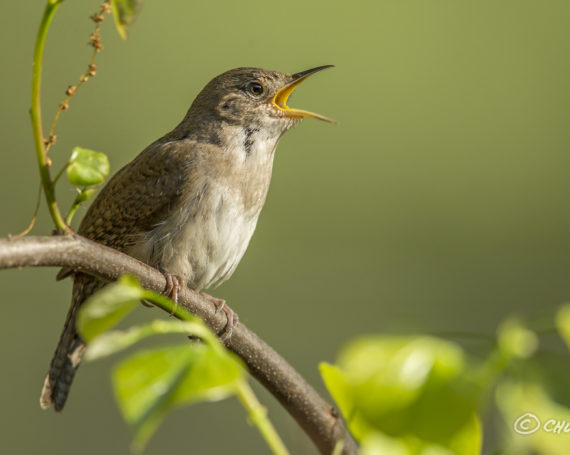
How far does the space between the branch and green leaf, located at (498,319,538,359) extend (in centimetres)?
36

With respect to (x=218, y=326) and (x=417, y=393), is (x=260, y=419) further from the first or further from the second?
(x=218, y=326)

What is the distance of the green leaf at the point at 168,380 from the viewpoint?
0.50m

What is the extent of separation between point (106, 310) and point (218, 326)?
93 cm

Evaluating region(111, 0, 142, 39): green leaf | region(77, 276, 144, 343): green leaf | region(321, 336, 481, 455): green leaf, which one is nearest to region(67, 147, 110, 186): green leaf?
region(111, 0, 142, 39): green leaf

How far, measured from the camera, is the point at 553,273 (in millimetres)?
5285

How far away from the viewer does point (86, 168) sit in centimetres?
87

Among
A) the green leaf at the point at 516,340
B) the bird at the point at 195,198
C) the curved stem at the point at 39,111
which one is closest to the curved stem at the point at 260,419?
the green leaf at the point at 516,340

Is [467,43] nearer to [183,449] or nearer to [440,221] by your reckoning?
[440,221]

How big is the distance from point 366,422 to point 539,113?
552cm

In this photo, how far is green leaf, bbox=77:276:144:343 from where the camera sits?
1.86 feet

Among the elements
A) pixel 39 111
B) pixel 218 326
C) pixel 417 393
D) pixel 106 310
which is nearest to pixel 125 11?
pixel 39 111

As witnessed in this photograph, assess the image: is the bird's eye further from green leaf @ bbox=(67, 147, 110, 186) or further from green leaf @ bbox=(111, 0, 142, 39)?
green leaf @ bbox=(111, 0, 142, 39)

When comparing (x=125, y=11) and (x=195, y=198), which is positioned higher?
(x=125, y=11)

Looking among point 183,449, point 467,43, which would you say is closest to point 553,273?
point 467,43
